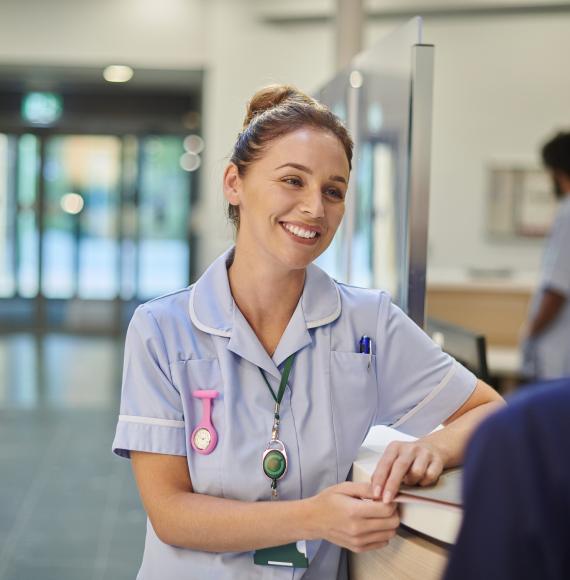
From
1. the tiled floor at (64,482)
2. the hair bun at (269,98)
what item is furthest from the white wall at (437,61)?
the hair bun at (269,98)

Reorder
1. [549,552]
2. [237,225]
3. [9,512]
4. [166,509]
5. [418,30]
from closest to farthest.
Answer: [549,552]
[166,509]
[237,225]
[418,30]
[9,512]

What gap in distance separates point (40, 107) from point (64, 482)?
7.82m

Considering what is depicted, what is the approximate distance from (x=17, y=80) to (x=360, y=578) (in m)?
9.84

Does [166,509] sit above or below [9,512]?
above

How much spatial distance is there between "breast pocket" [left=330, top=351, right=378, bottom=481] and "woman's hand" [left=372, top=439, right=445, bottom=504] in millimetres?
142

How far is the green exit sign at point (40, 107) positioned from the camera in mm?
11312

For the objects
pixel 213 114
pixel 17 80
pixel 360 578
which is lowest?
pixel 360 578

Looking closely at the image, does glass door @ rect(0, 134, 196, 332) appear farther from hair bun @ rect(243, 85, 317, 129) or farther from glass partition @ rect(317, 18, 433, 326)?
hair bun @ rect(243, 85, 317, 129)

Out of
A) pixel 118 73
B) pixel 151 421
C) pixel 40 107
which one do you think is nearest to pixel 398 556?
pixel 151 421

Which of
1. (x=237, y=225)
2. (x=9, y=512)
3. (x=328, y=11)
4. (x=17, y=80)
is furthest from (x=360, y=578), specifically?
(x=17, y=80)

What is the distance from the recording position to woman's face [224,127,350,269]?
1570 millimetres

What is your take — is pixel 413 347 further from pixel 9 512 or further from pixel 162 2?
pixel 162 2

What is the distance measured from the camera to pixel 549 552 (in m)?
0.60

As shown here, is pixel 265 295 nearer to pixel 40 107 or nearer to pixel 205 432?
pixel 205 432
